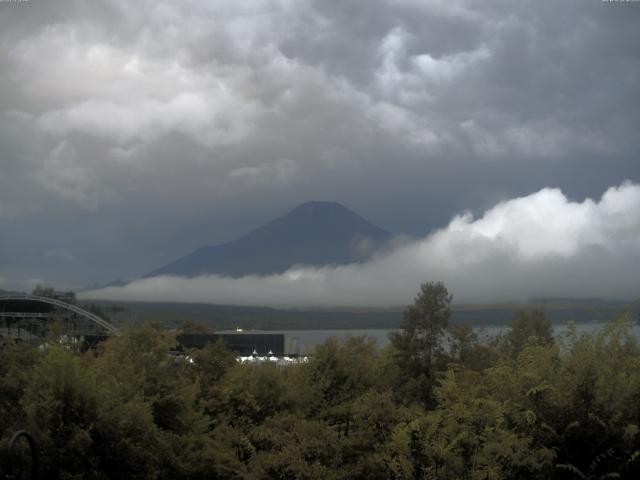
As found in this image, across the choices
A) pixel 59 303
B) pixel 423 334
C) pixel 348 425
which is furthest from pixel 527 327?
pixel 59 303

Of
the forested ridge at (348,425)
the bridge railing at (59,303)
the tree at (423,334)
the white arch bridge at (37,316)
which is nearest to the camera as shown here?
the forested ridge at (348,425)

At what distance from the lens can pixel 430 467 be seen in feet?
63.5

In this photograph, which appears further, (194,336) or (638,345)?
(194,336)

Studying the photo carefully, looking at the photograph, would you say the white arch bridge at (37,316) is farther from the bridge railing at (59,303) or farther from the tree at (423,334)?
the tree at (423,334)

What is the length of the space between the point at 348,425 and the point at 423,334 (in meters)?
42.1

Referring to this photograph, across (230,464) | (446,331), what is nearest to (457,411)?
(230,464)

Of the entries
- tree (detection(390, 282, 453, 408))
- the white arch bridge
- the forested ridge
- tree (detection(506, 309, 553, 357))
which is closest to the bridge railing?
the white arch bridge

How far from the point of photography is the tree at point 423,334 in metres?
63.0

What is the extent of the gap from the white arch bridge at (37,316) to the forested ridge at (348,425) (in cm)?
7341

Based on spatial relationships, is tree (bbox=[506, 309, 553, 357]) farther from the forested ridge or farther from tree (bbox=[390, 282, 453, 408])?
the forested ridge

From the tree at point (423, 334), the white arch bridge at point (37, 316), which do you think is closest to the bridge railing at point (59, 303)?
the white arch bridge at point (37, 316)

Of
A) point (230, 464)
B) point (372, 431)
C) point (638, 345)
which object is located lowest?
point (230, 464)

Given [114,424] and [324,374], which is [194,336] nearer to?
[324,374]

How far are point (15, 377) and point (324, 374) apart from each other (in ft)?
42.5
